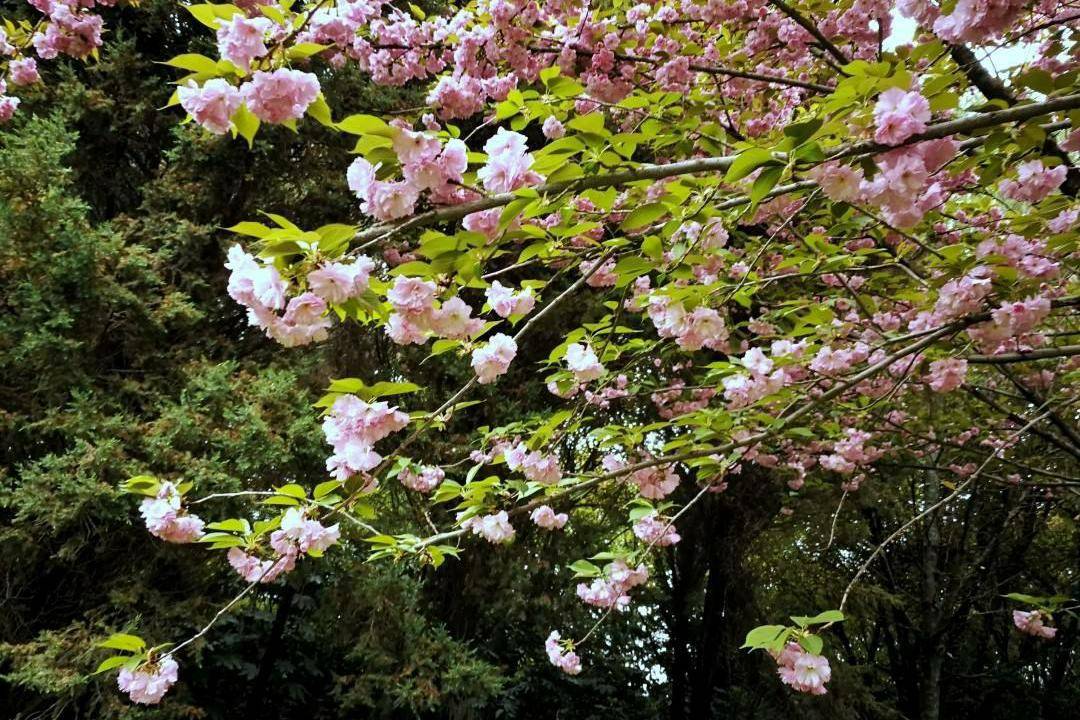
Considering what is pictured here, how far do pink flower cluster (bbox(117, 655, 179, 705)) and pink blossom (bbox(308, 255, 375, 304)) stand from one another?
1216 mm

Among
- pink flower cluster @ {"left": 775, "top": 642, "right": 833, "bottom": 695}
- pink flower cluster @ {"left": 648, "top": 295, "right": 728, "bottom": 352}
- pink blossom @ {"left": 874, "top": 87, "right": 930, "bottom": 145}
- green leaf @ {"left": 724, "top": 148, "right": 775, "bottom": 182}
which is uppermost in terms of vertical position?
pink blossom @ {"left": 874, "top": 87, "right": 930, "bottom": 145}

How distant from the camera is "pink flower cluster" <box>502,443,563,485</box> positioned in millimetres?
2334

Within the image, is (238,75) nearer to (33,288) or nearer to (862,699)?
(33,288)

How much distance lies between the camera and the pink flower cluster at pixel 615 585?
2.54 meters

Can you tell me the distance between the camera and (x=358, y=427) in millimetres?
1642

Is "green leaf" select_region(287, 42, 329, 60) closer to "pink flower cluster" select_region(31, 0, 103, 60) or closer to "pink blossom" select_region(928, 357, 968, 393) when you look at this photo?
"pink flower cluster" select_region(31, 0, 103, 60)

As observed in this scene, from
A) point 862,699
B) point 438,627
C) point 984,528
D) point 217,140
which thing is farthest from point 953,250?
point 984,528

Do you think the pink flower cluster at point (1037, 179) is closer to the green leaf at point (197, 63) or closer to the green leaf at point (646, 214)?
the green leaf at point (646, 214)

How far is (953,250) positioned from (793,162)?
1.30 metres

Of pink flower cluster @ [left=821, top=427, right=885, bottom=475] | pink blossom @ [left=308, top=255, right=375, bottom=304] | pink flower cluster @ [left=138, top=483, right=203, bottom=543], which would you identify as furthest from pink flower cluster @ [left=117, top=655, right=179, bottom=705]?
pink flower cluster @ [left=821, top=427, right=885, bottom=475]

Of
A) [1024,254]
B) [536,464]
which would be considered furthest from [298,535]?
[1024,254]

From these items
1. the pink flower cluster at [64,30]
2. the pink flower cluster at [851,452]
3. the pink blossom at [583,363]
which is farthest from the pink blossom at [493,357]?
the pink flower cluster at [851,452]

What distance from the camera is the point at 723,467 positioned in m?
2.28

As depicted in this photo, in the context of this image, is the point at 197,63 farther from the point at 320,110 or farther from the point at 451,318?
the point at 451,318
